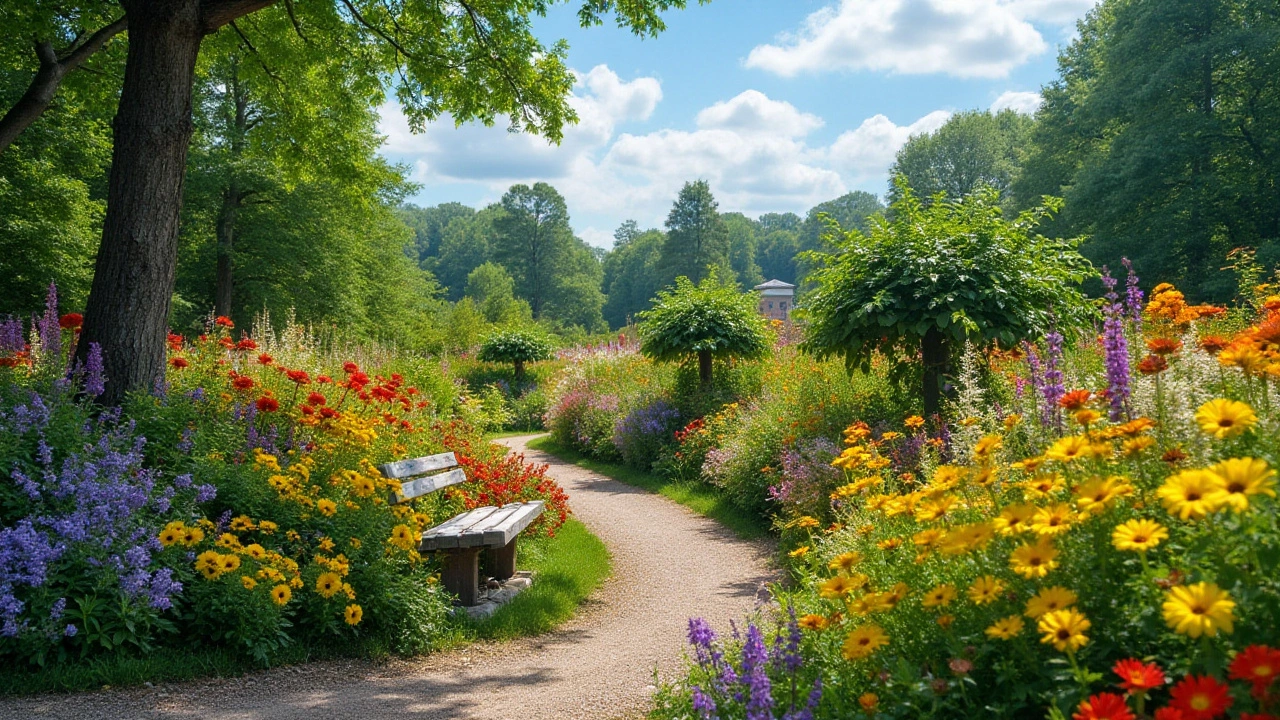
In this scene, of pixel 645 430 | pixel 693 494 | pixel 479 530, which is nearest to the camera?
pixel 479 530

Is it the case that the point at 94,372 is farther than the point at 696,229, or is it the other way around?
the point at 696,229

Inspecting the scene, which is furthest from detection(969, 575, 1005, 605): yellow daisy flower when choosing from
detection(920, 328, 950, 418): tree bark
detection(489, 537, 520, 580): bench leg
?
detection(920, 328, 950, 418): tree bark

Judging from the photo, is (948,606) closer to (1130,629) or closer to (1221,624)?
(1130,629)

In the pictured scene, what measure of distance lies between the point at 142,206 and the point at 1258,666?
6.68m

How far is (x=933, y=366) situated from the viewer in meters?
7.09

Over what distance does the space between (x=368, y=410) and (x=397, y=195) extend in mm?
17389

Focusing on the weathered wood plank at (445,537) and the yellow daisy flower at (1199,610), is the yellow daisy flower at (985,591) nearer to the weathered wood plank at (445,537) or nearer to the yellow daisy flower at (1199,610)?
the yellow daisy flower at (1199,610)

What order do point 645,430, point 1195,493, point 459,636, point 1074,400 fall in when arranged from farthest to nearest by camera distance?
point 645,430 → point 459,636 → point 1074,400 → point 1195,493

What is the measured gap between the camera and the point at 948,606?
250 centimetres

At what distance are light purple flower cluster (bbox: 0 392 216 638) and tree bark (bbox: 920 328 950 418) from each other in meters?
5.64

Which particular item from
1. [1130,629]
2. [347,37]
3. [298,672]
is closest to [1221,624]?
[1130,629]

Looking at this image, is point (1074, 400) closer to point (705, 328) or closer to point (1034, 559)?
point (1034, 559)

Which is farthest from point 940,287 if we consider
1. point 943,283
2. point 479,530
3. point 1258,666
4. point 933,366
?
point 1258,666

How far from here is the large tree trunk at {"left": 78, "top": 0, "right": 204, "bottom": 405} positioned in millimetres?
5816
